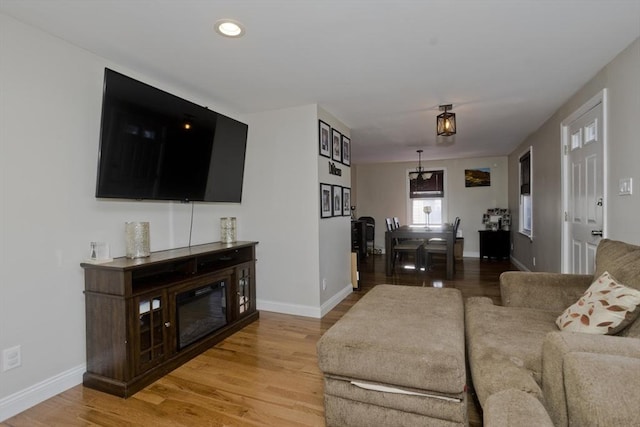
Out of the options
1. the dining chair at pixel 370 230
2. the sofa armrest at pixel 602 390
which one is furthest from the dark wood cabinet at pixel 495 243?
the sofa armrest at pixel 602 390

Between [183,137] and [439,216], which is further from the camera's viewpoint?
[439,216]

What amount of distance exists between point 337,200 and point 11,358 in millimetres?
3109

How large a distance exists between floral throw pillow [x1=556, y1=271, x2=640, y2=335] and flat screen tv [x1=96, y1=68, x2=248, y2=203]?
282cm

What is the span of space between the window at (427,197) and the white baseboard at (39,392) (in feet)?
22.9

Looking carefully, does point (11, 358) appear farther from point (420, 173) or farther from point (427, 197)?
point (427, 197)

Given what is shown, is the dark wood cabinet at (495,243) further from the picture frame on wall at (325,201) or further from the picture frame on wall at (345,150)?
the picture frame on wall at (325,201)

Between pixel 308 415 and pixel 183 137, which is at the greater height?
pixel 183 137

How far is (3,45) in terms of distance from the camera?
187 cm

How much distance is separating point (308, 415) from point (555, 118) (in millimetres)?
4154

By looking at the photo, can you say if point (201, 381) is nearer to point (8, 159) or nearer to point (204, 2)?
point (8, 159)

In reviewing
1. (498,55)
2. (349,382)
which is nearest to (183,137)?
(349,382)

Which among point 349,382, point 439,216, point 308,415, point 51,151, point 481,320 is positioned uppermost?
point 51,151

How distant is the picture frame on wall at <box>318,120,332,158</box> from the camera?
3.55 meters

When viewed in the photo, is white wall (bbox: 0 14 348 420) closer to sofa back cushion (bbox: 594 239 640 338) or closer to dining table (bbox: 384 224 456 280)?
sofa back cushion (bbox: 594 239 640 338)
